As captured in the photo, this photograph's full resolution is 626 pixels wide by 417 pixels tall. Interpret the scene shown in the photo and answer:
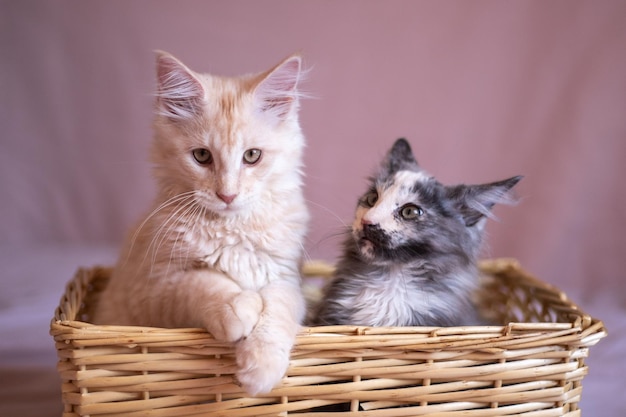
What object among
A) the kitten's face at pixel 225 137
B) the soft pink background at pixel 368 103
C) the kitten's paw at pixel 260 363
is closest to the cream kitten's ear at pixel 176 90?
the kitten's face at pixel 225 137

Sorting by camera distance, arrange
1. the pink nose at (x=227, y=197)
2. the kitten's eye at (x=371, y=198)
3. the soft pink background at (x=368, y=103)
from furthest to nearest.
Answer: the soft pink background at (x=368, y=103)
the kitten's eye at (x=371, y=198)
the pink nose at (x=227, y=197)

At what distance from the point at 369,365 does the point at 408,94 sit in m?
1.66

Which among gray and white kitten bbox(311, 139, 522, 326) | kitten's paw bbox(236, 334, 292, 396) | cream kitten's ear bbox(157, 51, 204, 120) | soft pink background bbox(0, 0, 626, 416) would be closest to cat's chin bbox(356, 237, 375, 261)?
gray and white kitten bbox(311, 139, 522, 326)

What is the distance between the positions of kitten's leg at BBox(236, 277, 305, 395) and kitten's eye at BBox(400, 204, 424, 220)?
0.39 meters

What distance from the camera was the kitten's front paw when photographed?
1072 millimetres

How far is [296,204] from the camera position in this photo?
58.5 inches

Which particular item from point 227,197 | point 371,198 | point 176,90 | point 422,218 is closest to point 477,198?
point 422,218

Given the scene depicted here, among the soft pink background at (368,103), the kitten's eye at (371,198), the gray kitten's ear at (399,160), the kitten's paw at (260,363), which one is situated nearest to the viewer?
the kitten's paw at (260,363)

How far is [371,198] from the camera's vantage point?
1.48 m

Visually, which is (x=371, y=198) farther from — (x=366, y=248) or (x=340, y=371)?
(x=340, y=371)

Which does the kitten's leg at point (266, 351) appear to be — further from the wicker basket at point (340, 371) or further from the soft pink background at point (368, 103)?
the soft pink background at point (368, 103)

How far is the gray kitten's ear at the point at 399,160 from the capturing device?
1.57 meters

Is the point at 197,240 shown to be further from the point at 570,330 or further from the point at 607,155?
the point at 607,155

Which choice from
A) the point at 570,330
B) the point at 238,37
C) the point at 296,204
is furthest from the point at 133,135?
the point at 570,330
